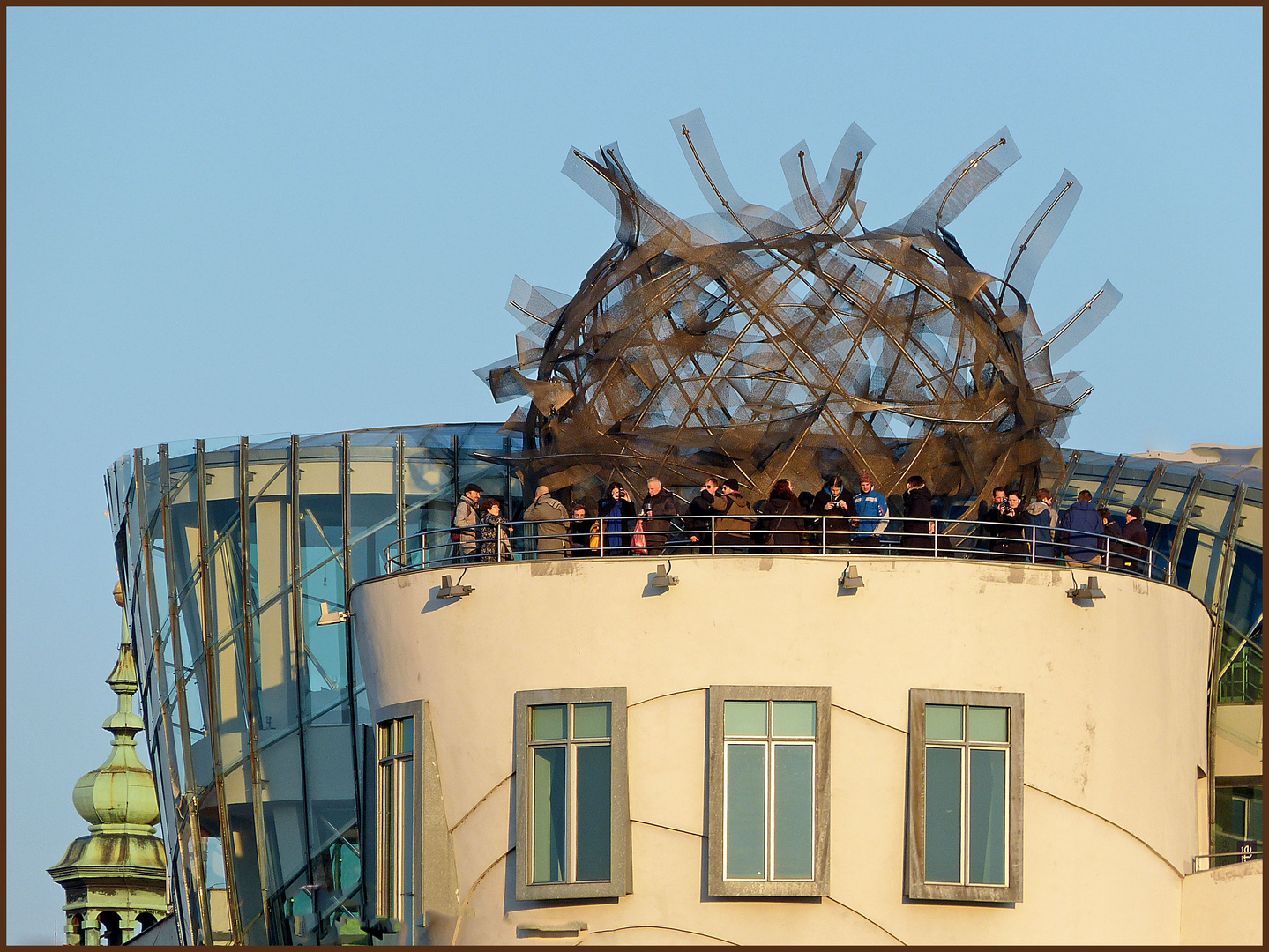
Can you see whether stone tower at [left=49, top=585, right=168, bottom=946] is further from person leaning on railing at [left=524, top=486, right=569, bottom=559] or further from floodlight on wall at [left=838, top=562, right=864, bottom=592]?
floodlight on wall at [left=838, top=562, right=864, bottom=592]

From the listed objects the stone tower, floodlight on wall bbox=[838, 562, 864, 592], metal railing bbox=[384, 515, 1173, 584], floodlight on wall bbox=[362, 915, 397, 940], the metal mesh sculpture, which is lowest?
the stone tower

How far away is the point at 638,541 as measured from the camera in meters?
25.0

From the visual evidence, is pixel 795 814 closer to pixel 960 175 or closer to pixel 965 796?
pixel 965 796

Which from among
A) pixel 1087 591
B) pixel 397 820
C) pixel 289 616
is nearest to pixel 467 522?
pixel 397 820

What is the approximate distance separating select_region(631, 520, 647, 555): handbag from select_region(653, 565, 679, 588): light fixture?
1.20 feet

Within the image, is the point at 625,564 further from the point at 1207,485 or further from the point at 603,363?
the point at 1207,485

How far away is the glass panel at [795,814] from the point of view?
23.7 m

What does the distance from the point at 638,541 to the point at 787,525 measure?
1861 millimetres

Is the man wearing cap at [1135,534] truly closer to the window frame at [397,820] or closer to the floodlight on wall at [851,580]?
the floodlight on wall at [851,580]

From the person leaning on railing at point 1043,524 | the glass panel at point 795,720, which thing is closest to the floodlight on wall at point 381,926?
the glass panel at point 795,720

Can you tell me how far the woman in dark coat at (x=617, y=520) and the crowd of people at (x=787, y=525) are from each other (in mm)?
19

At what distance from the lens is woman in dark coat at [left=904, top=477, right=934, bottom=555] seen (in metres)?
24.3

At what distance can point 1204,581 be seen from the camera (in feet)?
121

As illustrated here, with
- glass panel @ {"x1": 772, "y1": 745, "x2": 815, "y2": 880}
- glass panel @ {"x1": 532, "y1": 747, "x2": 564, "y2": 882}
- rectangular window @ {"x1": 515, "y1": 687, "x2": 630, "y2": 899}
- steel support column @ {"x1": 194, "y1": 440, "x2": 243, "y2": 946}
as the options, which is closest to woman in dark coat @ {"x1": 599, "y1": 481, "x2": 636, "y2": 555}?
rectangular window @ {"x1": 515, "y1": 687, "x2": 630, "y2": 899}
